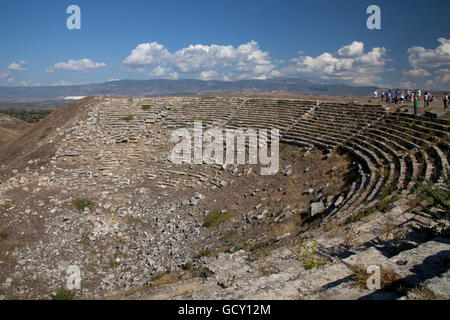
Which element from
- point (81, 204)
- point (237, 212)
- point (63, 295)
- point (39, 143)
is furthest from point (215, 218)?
point (39, 143)

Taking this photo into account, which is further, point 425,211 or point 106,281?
point 106,281

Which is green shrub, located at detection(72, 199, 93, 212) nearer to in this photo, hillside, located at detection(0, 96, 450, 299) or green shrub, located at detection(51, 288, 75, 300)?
hillside, located at detection(0, 96, 450, 299)

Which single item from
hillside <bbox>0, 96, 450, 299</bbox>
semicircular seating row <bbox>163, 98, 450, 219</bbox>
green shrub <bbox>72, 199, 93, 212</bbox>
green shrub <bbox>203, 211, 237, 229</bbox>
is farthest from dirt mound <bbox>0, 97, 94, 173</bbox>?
green shrub <bbox>203, 211, 237, 229</bbox>

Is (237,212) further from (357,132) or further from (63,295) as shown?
(357,132)

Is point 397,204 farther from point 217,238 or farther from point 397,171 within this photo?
point 217,238

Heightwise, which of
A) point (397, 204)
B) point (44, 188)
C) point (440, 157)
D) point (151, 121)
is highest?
point (151, 121)

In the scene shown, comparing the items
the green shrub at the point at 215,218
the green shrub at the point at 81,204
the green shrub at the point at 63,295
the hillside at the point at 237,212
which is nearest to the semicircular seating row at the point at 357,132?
the hillside at the point at 237,212

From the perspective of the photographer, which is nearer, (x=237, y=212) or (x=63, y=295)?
(x=63, y=295)

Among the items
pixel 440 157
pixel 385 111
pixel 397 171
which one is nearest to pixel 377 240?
pixel 397 171

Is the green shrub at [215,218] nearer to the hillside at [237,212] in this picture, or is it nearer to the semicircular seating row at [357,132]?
the hillside at [237,212]
